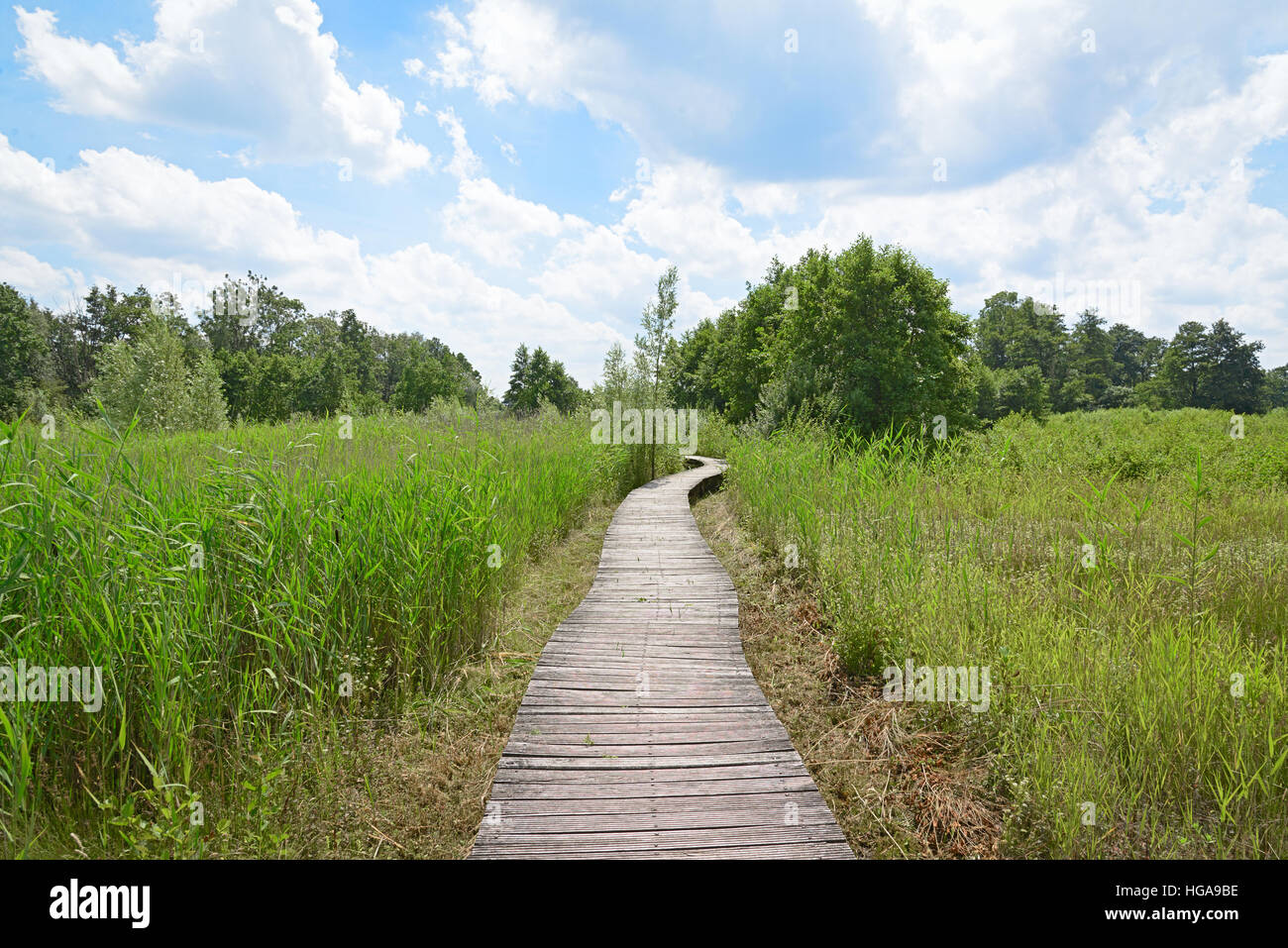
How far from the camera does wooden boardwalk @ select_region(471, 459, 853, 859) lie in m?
2.38

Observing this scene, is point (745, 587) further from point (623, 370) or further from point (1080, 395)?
point (1080, 395)

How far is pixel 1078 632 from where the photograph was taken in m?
3.83

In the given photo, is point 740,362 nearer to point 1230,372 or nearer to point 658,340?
point 658,340

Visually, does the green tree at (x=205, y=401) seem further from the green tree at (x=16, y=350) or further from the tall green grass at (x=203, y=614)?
the tall green grass at (x=203, y=614)

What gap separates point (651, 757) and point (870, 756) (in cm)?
140

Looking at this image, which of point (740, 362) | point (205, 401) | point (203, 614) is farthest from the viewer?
point (740, 362)

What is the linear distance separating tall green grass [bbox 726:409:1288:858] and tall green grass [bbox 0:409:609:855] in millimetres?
3385

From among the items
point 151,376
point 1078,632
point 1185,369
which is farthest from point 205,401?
point 1185,369

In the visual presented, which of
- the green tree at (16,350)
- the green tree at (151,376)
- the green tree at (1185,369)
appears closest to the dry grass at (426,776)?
the green tree at (151,376)

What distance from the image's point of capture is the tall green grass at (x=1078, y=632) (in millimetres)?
2492

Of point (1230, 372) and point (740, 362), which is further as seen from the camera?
point (1230, 372)

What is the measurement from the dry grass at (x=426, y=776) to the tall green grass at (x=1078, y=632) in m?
2.62
